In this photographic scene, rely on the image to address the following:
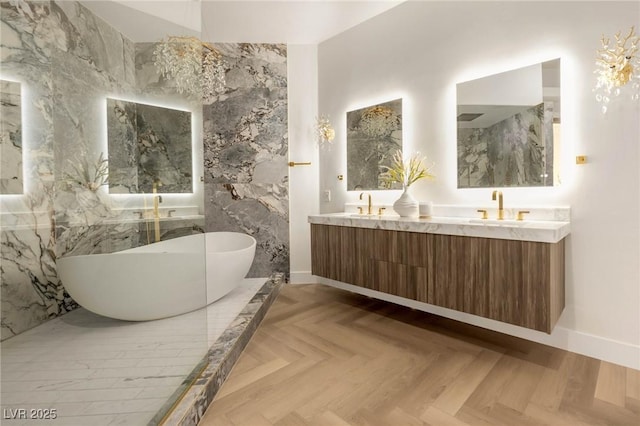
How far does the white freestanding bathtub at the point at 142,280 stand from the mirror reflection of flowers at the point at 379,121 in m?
2.07

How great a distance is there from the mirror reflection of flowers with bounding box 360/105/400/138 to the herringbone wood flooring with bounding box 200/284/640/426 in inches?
72.0

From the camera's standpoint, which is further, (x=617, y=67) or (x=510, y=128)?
(x=510, y=128)

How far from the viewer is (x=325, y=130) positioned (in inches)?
141

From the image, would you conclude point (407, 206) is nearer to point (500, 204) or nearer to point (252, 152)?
point (500, 204)

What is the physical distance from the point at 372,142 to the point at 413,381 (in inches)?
89.2

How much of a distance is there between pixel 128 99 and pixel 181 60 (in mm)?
401

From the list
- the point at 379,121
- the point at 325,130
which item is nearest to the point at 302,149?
the point at 325,130

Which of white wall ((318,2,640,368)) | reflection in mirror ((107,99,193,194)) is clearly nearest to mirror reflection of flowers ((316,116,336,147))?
white wall ((318,2,640,368))

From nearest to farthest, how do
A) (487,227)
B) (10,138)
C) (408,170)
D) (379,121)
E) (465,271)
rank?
(10,138) → (487,227) → (465,271) → (408,170) → (379,121)

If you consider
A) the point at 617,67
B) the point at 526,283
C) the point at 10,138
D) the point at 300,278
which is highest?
the point at 617,67

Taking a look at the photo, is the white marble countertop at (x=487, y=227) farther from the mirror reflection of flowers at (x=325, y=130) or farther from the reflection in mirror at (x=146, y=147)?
the reflection in mirror at (x=146, y=147)

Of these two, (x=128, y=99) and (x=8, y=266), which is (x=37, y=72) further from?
(x=8, y=266)

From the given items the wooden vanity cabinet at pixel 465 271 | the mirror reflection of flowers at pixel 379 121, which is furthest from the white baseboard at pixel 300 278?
the mirror reflection of flowers at pixel 379 121

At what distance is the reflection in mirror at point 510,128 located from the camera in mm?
2213
